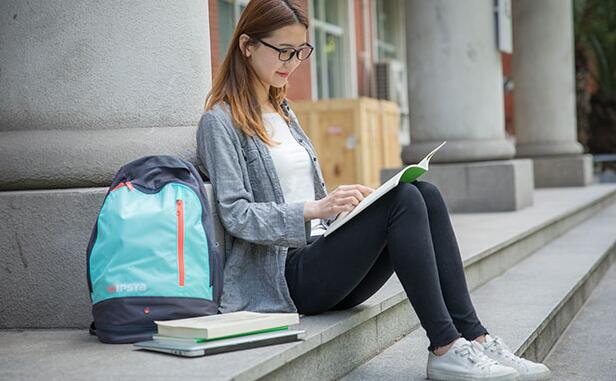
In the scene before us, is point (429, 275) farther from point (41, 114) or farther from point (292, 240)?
point (41, 114)

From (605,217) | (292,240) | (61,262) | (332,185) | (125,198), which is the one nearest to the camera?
(125,198)

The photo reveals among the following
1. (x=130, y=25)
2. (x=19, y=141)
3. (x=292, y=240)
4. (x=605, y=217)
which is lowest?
(x=605, y=217)

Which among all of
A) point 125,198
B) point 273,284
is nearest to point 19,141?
point 125,198

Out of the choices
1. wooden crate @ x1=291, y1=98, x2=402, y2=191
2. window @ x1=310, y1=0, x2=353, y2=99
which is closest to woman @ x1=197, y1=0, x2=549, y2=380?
wooden crate @ x1=291, y1=98, x2=402, y2=191

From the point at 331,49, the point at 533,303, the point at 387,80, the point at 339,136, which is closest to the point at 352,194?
the point at 533,303

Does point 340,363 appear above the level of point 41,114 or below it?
below

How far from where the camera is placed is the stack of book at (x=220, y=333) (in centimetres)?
294

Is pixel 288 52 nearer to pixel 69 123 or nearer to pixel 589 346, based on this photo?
pixel 69 123

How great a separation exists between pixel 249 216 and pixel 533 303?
6.97 ft

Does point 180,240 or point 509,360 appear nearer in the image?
point 180,240

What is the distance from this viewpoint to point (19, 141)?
3.81m

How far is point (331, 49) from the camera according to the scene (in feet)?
54.7

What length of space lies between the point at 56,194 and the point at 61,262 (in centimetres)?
25

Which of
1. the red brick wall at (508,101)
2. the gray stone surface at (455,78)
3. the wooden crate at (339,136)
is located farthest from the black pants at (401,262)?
the red brick wall at (508,101)
